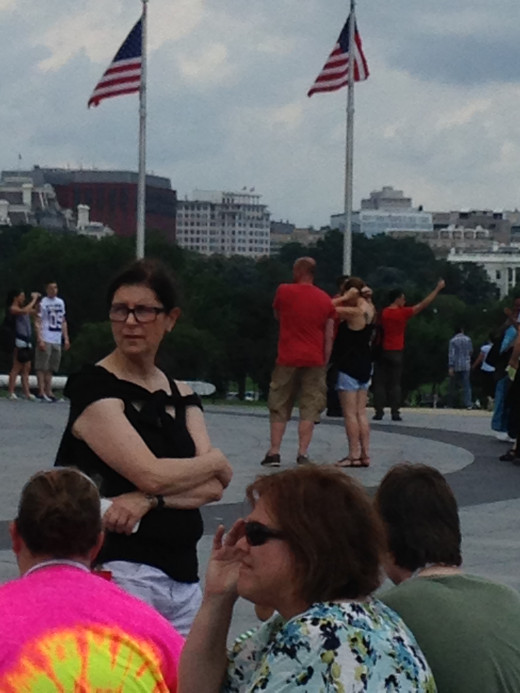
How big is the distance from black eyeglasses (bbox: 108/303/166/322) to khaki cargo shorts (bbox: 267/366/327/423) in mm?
8778

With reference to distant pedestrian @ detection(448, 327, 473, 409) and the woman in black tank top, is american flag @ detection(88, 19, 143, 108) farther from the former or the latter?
the woman in black tank top

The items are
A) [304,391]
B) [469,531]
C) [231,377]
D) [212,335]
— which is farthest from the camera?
[231,377]

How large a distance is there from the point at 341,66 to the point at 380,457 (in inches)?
618

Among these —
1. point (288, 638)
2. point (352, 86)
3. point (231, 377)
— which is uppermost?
point (352, 86)

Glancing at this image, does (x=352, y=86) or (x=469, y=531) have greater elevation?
(x=352, y=86)

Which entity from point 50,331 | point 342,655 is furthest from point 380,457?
point 342,655

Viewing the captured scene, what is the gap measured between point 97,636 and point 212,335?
7292cm

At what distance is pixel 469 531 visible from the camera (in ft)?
35.4

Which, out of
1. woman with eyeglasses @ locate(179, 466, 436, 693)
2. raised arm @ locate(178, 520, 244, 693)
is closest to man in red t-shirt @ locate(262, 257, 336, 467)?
raised arm @ locate(178, 520, 244, 693)

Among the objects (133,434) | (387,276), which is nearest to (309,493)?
(133,434)

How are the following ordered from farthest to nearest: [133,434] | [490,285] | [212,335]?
1. [490,285]
2. [212,335]
3. [133,434]

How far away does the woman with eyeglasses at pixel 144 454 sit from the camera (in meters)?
4.51

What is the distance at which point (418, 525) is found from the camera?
13.6 ft

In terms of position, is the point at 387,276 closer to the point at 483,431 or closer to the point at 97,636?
the point at 483,431
